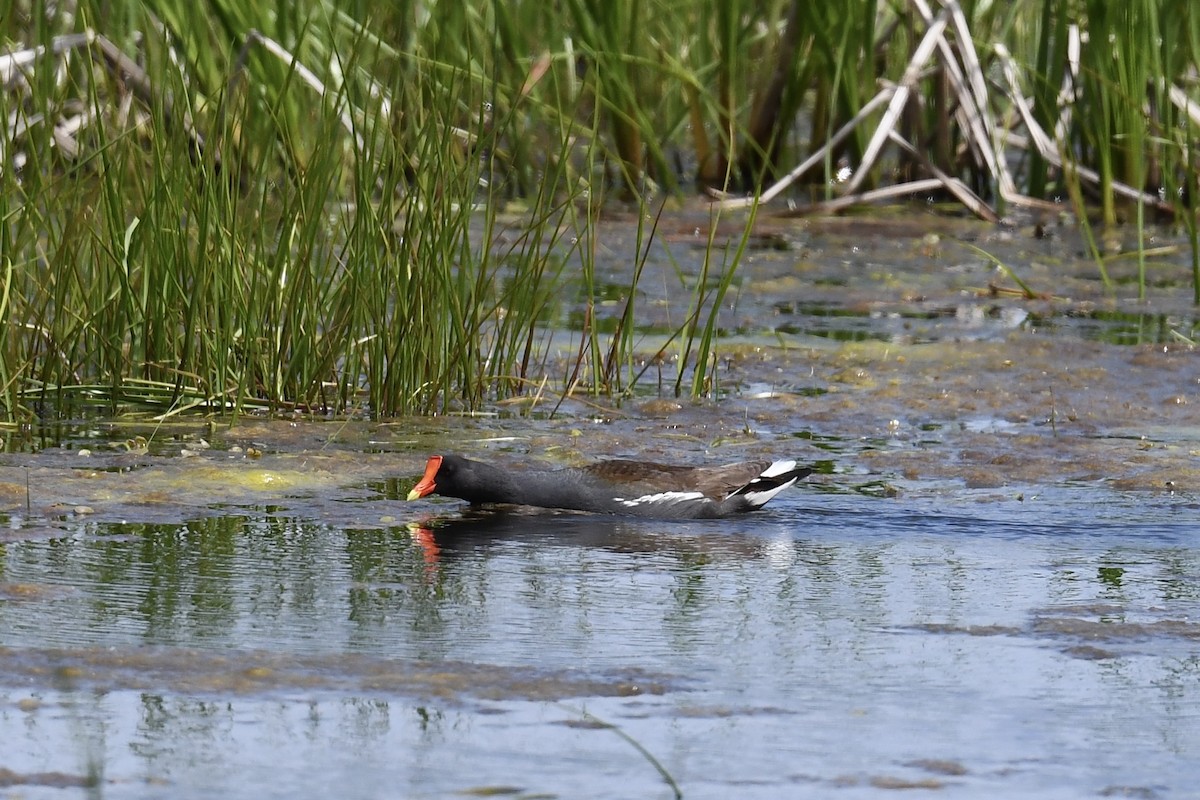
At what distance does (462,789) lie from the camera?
10.7 ft

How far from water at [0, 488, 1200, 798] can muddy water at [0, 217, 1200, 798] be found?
0.04 feet

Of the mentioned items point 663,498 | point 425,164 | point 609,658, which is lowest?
point 609,658

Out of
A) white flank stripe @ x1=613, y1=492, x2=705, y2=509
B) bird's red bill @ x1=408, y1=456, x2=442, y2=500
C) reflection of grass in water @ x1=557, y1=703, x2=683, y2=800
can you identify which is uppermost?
bird's red bill @ x1=408, y1=456, x2=442, y2=500

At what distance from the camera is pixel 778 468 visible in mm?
5762

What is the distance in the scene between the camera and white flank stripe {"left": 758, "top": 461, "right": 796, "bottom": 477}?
5.73 meters

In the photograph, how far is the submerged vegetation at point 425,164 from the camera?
6242 millimetres

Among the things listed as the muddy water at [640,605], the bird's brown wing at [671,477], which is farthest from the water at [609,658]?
the bird's brown wing at [671,477]

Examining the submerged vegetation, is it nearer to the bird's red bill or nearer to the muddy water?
Answer: the muddy water

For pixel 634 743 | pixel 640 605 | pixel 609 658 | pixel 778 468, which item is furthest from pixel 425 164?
pixel 634 743

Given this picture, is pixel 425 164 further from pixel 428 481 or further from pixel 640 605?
pixel 640 605

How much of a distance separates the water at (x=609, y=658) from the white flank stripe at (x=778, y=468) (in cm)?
17

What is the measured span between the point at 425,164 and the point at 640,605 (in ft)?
7.41

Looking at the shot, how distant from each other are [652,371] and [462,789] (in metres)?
4.84

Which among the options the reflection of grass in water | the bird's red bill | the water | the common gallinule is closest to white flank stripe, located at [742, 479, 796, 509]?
the common gallinule
